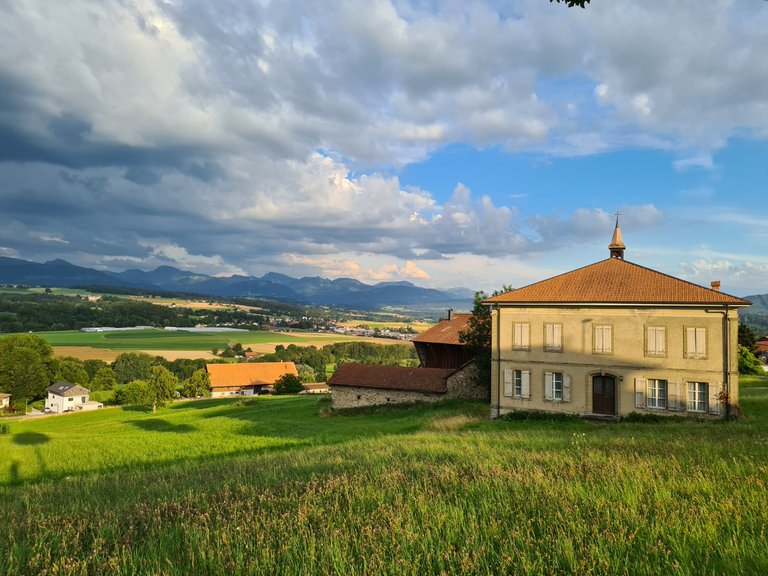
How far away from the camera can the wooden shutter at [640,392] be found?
24.5 metres

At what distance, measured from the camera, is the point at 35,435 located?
36.4 metres

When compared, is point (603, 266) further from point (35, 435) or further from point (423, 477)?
point (35, 435)

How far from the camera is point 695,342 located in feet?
76.9

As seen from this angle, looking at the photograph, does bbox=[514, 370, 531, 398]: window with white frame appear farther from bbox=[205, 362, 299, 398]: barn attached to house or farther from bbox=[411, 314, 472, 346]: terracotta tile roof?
bbox=[205, 362, 299, 398]: barn attached to house

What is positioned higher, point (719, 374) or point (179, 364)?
point (719, 374)

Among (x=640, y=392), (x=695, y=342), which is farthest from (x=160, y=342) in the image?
(x=695, y=342)

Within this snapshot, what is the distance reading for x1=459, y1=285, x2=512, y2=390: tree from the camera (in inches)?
1303

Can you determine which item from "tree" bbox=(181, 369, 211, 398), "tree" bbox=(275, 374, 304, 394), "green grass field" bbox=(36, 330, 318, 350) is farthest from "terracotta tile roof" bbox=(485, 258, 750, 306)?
"green grass field" bbox=(36, 330, 318, 350)

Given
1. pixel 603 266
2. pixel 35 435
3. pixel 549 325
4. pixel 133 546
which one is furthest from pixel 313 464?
pixel 35 435

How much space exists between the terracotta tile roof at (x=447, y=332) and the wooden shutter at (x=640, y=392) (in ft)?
49.8

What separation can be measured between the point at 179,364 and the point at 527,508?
11004 cm

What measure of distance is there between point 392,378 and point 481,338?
7.79 m

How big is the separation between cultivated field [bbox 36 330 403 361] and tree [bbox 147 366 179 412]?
49.7 metres

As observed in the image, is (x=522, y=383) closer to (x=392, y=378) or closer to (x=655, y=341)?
(x=655, y=341)
